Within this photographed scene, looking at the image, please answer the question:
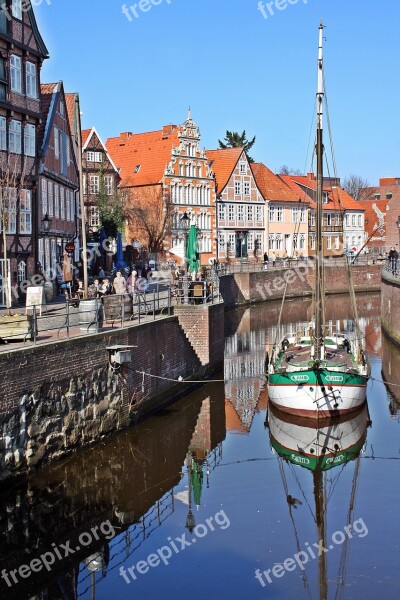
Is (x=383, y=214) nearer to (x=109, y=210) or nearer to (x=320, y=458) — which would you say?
(x=109, y=210)

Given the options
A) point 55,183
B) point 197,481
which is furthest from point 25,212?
point 197,481

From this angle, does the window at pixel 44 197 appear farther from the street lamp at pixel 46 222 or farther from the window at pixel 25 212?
the window at pixel 25 212

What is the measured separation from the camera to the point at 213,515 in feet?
52.0

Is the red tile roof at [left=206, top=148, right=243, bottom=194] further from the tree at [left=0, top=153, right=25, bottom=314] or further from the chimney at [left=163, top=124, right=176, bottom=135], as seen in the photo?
the tree at [left=0, top=153, right=25, bottom=314]

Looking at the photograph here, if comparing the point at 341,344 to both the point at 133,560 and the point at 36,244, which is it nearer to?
the point at 36,244

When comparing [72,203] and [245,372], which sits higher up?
[72,203]

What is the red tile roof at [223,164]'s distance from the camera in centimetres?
6938

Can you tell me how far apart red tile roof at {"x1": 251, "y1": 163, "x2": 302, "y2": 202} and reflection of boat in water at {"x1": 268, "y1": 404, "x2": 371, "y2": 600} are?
172ft

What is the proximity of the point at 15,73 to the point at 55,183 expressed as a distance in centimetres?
634

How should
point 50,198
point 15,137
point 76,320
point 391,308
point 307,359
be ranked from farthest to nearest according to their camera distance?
point 391,308
point 50,198
point 15,137
point 307,359
point 76,320

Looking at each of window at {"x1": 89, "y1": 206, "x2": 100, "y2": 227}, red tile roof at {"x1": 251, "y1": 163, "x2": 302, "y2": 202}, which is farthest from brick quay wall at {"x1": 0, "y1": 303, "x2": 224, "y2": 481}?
red tile roof at {"x1": 251, "y1": 163, "x2": 302, "y2": 202}

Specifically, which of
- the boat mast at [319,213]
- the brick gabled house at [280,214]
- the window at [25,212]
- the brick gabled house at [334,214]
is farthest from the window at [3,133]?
the brick gabled house at [334,214]

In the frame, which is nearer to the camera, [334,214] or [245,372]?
[245,372]
